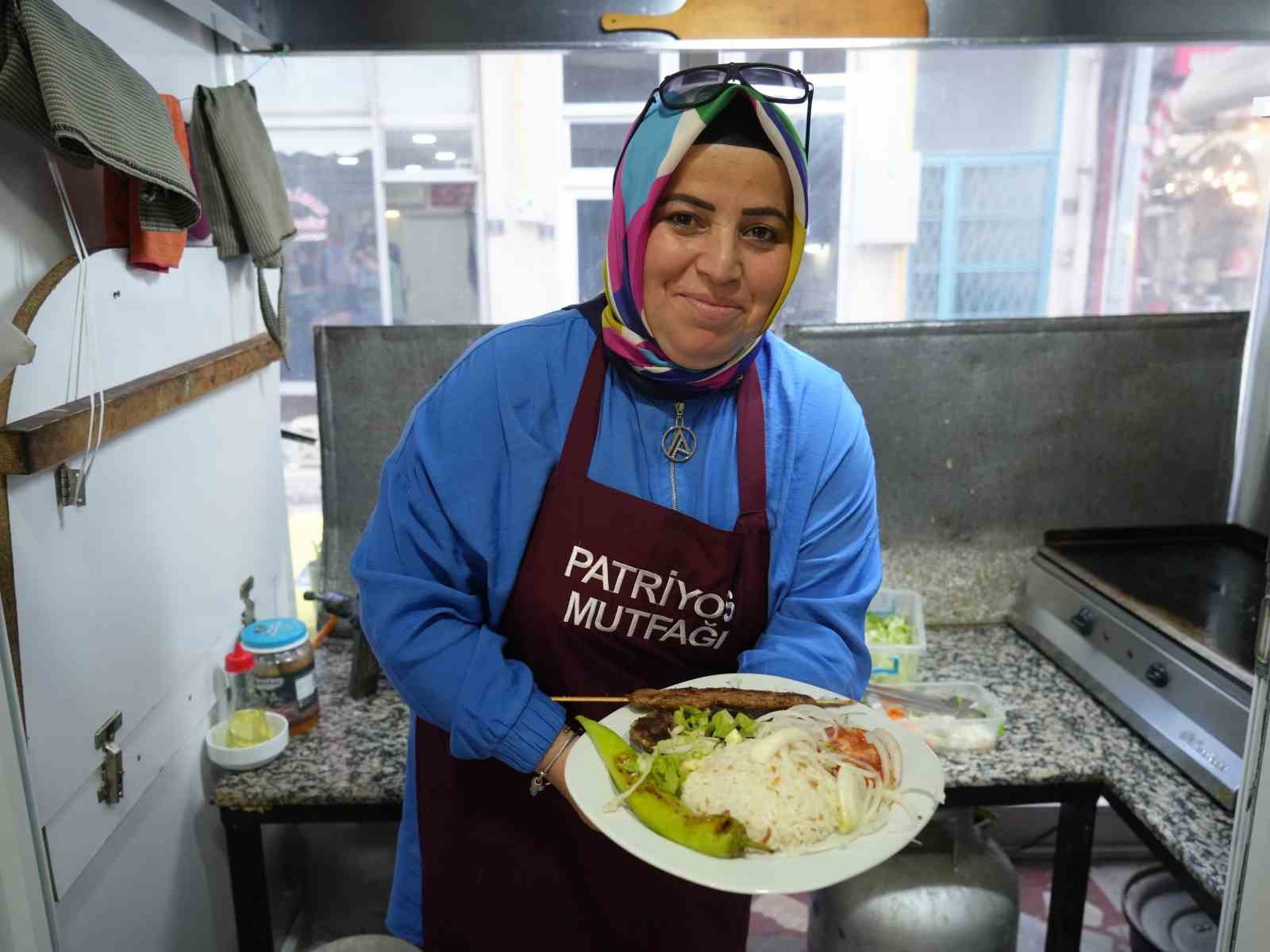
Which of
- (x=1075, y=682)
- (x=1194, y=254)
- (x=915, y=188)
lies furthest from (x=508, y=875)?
(x=1194, y=254)

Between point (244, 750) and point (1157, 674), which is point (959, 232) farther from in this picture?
point (244, 750)

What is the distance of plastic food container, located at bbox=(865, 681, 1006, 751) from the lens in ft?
5.72

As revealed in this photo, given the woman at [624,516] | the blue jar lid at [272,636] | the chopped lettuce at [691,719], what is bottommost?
the blue jar lid at [272,636]

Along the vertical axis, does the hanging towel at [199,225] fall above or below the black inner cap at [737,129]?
below

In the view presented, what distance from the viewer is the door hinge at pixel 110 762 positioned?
51.3 inches

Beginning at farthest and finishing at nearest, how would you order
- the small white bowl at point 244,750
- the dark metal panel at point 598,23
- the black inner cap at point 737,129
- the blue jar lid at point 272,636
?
the dark metal panel at point 598,23 < the blue jar lid at point 272,636 < the small white bowl at point 244,750 < the black inner cap at point 737,129

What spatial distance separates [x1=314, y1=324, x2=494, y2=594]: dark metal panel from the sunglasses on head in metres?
1.04

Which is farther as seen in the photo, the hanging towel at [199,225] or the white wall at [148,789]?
the hanging towel at [199,225]

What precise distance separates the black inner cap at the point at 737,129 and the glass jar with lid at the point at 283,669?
1171 mm

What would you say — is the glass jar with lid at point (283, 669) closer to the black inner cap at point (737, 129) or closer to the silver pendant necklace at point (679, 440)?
the silver pendant necklace at point (679, 440)

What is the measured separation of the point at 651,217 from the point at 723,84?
6.7 inches

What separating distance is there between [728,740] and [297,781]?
2.89 ft

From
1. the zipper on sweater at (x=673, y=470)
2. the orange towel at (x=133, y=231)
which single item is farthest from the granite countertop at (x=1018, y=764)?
the orange towel at (x=133, y=231)

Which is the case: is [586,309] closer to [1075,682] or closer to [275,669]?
[275,669]
